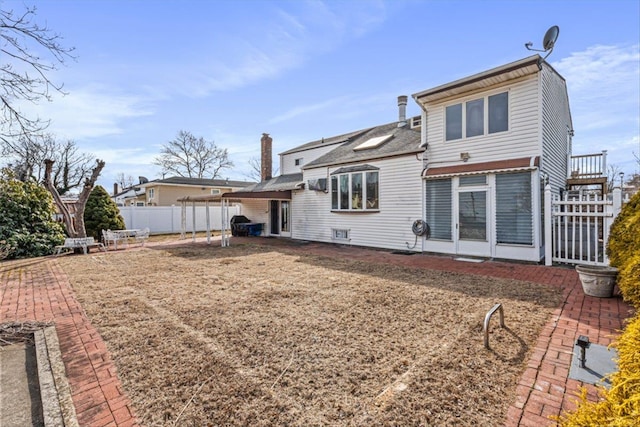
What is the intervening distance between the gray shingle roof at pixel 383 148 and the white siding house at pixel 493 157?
1.06m

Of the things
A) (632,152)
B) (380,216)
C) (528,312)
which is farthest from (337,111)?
(632,152)

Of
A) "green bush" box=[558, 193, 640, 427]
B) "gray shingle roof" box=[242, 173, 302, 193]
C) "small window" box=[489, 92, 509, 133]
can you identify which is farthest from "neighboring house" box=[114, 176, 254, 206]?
"green bush" box=[558, 193, 640, 427]

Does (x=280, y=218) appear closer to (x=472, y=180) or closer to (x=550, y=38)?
(x=472, y=180)

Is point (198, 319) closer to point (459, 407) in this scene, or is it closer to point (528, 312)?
point (459, 407)

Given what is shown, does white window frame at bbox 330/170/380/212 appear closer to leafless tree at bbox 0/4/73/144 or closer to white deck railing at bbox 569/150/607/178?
white deck railing at bbox 569/150/607/178

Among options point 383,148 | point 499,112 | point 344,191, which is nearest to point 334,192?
point 344,191

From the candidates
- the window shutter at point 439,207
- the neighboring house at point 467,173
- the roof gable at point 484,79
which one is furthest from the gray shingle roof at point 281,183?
the roof gable at point 484,79

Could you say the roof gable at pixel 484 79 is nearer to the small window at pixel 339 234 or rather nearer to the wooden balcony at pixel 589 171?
the wooden balcony at pixel 589 171

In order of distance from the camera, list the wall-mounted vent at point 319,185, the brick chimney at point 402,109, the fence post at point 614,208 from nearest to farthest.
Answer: the fence post at point 614,208 < the wall-mounted vent at point 319,185 < the brick chimney at point 402,109

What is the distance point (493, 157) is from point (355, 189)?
205 inches

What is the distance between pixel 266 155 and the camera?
64.0 ft

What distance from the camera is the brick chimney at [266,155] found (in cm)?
1941

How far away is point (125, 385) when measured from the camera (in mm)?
2805

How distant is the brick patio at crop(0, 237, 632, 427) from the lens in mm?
2451
